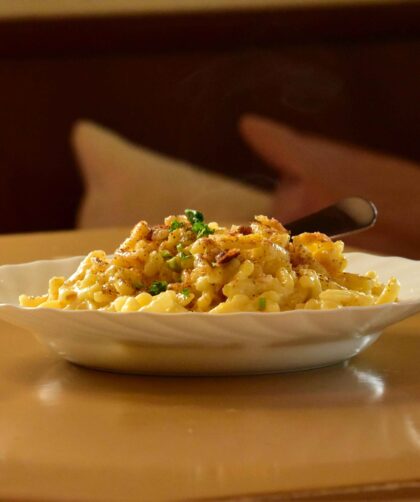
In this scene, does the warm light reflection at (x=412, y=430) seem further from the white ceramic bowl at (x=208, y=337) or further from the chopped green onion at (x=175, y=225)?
the chopped green onion at (x=175, y=225)

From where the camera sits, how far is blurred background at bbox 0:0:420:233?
10.9 feet

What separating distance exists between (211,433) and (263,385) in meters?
0.13

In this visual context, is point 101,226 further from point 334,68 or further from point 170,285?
point 170,285

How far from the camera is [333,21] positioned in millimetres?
3357

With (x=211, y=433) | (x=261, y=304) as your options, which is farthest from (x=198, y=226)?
(x=211, y=433)

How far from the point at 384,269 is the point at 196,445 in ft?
1.53

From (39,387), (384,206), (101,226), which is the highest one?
(39,387)

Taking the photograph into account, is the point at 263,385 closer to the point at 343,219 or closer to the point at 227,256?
the point at 227,256

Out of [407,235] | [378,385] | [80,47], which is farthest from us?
[80,47]

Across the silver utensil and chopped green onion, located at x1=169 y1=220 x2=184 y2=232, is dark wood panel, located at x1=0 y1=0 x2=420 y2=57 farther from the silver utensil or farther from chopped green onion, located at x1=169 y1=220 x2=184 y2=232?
chopped green onion, located at x1=169 y1=220 x2=184 y2=232

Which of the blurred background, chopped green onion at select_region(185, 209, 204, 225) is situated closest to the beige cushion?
the blurred background

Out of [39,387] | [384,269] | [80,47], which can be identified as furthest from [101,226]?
[39,387]

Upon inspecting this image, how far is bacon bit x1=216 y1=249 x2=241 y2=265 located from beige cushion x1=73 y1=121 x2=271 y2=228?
243 centimetres

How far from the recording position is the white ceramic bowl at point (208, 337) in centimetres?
71
